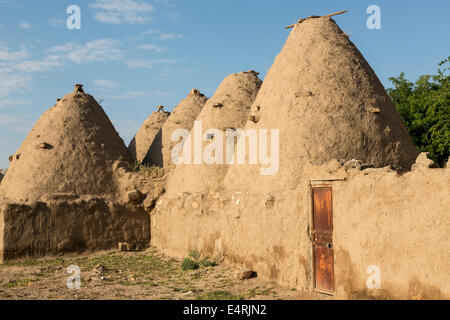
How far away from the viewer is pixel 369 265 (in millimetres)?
6484

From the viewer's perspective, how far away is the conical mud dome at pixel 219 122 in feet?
44.0

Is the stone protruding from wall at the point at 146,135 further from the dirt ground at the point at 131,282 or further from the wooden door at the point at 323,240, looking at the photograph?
the wooden door at the point at 323,240

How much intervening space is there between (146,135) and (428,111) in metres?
12.9

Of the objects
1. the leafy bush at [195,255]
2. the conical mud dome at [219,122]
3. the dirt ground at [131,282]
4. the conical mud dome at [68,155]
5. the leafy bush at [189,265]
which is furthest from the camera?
the conical mud dome at [68,155]

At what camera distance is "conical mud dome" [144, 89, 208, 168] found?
18.9 meters

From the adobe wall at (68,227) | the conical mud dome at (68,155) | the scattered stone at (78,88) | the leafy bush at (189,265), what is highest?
the scattered stone at (78,88)

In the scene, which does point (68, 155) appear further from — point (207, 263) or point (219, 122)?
point (207, 263)

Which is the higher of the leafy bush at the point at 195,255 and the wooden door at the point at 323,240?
the wooden door at the point at 323,240

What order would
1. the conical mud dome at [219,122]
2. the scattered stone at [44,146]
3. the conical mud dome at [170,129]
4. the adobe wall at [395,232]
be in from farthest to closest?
the conical mud dome at [170,129]
the scattered stone at [44,146]
the conical mud dome at [219,122]
the adobe wall at [395,232]

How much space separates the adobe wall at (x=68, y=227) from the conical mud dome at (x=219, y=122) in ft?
5.74

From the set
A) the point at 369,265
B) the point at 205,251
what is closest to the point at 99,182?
the point at 205,251

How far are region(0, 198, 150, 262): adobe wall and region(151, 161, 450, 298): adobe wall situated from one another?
4923 millimetres

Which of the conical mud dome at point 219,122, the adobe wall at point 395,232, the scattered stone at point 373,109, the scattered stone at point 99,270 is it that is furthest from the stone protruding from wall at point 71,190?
the adobe wall at point 395,232
